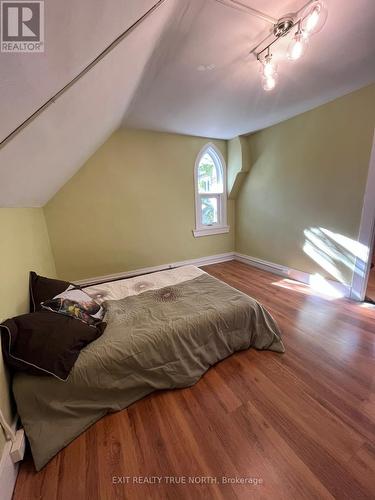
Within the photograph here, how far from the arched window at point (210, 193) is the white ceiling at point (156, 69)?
132 centimetres

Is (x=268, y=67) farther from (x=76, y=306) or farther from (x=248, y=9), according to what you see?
(x=76, y=306)

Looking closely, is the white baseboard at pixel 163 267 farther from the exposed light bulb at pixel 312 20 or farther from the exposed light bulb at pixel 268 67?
the exposed light bulb at pixel 312 20

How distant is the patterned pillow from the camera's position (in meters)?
1.40

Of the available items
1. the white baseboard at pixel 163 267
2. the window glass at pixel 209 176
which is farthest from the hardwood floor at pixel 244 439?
the window glass at pixel 209 176

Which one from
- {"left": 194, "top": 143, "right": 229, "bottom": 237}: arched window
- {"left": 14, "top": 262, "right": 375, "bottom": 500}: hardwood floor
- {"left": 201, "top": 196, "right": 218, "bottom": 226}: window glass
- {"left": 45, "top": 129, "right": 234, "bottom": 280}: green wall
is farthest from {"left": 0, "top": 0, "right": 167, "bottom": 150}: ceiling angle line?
{"left": 201, "top": 196, "right": 218, "bottom": 226}: window glass

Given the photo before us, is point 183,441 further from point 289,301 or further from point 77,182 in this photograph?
point 77,182

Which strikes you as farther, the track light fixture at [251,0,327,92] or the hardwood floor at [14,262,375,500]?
the track light fixture at [251,0,327,92]

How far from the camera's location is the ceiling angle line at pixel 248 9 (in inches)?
43.9

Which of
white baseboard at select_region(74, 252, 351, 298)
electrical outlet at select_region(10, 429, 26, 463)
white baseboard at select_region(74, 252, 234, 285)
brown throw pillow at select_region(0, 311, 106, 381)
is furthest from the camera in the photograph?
white baseboard at select_region(74, 252, 234, 285)

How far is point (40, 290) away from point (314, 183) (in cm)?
337

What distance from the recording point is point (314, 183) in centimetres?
271

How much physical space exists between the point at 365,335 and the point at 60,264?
373cm

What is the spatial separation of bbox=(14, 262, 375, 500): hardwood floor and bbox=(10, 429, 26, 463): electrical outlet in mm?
102

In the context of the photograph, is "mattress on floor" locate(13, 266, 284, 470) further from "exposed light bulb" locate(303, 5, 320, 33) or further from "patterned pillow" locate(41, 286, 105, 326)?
"exposed light bulb" locate(303, 5, 320, 33)
